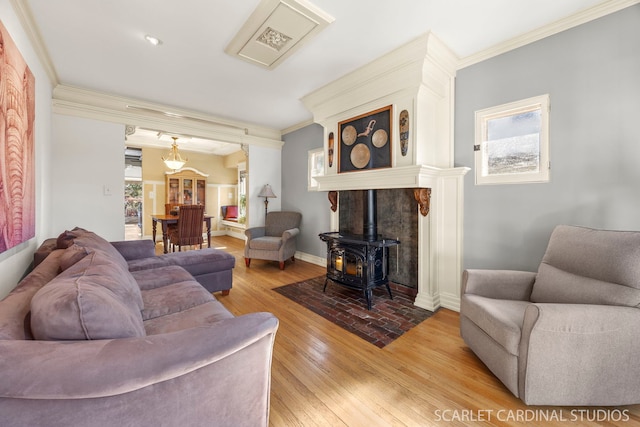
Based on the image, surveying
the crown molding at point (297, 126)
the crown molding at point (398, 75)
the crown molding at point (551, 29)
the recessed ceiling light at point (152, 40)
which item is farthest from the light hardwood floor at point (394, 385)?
the crown molding at point (297, 126)

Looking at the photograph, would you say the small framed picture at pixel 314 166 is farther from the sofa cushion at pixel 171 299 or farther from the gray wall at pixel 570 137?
the sofa cushion at pixel 171 299

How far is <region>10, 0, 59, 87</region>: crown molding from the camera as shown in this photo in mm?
1862

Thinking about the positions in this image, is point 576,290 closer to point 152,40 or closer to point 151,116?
point 152,40

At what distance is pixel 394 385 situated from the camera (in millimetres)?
1649

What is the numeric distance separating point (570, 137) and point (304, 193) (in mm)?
3637

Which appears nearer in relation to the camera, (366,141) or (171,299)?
(171,299)

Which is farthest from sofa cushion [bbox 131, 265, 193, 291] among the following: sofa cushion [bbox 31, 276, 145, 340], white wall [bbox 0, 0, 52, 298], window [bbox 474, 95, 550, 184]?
window [bbox 474, 95, 550, 184]

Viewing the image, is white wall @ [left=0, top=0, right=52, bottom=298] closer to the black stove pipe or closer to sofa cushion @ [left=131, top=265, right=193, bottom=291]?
sofa cushion @ [left=131, top=265, right=193, bottom=291]

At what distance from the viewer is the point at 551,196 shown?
2184mm

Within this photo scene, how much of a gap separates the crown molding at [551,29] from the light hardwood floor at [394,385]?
260 centimetres

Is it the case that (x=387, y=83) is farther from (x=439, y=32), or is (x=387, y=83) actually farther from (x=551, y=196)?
(x=551, y=196)

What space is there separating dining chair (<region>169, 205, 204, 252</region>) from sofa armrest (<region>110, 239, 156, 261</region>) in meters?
1.89

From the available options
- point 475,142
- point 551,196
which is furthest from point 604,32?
point 551,196

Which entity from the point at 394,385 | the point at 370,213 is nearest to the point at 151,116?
the point at 370,213
